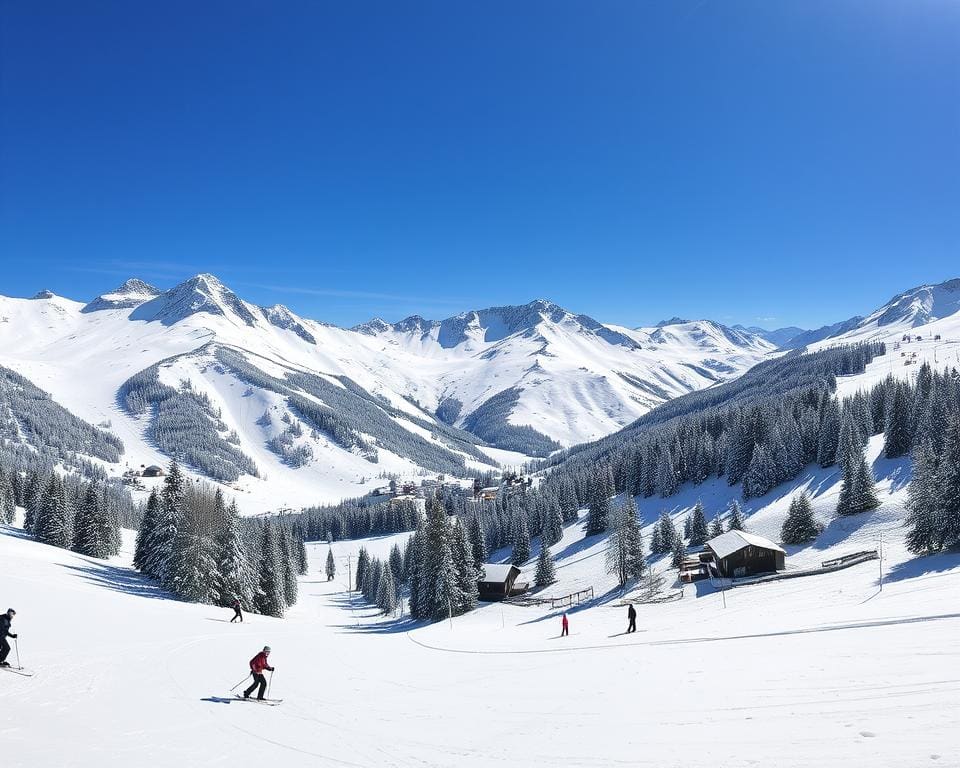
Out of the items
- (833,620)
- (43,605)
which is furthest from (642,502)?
(43,605)

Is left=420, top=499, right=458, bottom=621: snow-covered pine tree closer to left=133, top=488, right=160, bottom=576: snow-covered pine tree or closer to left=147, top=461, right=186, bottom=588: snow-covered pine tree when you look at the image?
left=147, top=461, right=186, bottom=588: snow-covered pine tree

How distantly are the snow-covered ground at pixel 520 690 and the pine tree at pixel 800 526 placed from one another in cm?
2812

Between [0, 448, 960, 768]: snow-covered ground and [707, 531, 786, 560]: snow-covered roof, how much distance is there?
65.1 ft

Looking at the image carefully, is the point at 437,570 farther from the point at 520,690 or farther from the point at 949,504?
the point at 949,504

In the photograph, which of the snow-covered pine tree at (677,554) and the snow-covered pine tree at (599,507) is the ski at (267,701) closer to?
the snow-covered pine tree at (677,554)

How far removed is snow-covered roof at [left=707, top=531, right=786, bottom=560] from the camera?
52.1 m

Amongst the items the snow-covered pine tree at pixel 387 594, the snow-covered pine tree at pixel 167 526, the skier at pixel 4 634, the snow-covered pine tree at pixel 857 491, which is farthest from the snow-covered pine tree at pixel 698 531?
the skier at pixel 4 634

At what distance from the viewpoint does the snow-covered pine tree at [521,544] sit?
319 ft

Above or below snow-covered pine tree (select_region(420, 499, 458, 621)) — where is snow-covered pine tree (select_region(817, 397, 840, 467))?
above

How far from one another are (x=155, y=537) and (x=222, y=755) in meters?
48.1

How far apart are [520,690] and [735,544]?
44009 millimetres

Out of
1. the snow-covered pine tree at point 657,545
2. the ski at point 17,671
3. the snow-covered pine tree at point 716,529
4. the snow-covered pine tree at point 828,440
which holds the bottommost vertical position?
the ski at point 17,671

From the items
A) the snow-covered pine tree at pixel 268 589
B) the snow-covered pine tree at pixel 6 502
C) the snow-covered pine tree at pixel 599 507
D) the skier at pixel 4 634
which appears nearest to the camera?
the skier at pixel 4 634

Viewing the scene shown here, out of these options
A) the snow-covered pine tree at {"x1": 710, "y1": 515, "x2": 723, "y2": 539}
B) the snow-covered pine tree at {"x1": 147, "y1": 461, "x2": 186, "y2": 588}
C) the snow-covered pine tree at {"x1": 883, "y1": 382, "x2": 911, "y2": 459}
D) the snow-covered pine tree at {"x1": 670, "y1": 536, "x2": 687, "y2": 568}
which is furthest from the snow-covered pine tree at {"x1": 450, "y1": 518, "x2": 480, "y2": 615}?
the snow-covered pine tree at {"x1": 883, "y1": 382, "x2": 911, "y2": 459}
